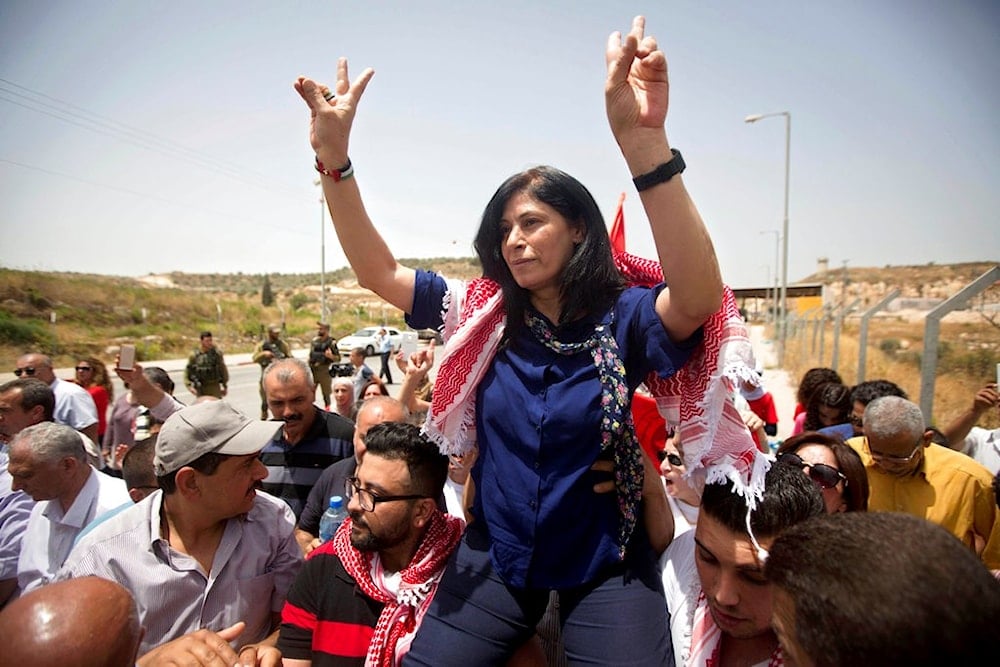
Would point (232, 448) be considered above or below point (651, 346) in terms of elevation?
below

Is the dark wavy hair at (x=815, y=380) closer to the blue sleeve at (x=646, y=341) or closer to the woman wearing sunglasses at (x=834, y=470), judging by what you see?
the woman wearing sunglasses at (x=834, y=470)

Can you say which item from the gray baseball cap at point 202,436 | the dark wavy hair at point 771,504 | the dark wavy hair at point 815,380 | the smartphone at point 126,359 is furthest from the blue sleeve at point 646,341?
the smartphone at point 126,359

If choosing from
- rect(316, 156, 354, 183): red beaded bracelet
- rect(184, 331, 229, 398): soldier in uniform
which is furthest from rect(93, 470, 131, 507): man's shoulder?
rect(184, 331, 229, 398): soldier in uniform

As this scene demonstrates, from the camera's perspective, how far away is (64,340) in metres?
22.0

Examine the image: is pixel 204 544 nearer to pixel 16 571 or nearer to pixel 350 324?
pixel 16 571

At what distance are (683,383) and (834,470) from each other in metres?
1.16

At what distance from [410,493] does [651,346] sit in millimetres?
1150

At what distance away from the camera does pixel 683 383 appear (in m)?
1.66

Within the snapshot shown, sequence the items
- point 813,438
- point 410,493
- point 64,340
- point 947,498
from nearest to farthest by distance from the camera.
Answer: point 410,493, point 813,438, point 947,498, point 64,340

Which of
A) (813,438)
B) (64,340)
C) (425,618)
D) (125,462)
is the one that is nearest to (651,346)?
(425,618)

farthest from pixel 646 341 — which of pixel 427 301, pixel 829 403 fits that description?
pixel 829 403

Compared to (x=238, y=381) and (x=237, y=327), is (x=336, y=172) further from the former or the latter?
(x=237, y=327)

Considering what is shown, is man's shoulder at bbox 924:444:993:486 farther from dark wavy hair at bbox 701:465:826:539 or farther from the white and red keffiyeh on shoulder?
the white and red keffiyeh on shoulder

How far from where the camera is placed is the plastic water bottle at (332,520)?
2.75 metres
